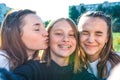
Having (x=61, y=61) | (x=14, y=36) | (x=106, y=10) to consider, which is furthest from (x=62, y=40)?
(x=106, y=10)

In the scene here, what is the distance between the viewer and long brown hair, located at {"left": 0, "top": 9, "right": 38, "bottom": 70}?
9.54ft

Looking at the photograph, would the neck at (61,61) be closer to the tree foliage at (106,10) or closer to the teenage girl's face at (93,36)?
the teenage girl's face at (93,36)

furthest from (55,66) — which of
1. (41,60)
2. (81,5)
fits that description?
(81,5)

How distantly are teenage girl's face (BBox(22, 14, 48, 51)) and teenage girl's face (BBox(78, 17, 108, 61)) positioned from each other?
0.42 metres

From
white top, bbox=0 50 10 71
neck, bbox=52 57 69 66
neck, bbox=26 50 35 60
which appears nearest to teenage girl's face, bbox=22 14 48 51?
neck, bbox=26 50 35 60

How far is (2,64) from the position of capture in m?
2.67

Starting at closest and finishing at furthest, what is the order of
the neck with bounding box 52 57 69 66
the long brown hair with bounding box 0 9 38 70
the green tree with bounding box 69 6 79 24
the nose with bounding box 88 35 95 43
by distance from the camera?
1. the long brown hair with bounding box 0 9 38 70
2. the neck with bounding box 52 57 69 66
3. the nose with bounding box 88 35 95 43
4. the green tree with bounding box 69 6 79 24

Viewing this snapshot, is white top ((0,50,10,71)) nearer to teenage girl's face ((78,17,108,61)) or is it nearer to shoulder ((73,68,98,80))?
shoulder ((73,68,98,80))

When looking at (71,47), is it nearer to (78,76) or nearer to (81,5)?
(78,76)

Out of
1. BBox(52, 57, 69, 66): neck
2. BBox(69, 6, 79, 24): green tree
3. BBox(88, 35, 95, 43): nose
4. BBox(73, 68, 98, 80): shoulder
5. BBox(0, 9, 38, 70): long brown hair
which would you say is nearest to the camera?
BBox(73, 68, 98, 80): shoulder

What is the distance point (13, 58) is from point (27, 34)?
33 cm

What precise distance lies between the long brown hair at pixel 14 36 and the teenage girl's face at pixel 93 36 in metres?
0.62

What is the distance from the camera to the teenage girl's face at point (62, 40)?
9.86 ft

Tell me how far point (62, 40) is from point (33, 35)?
279 mm
